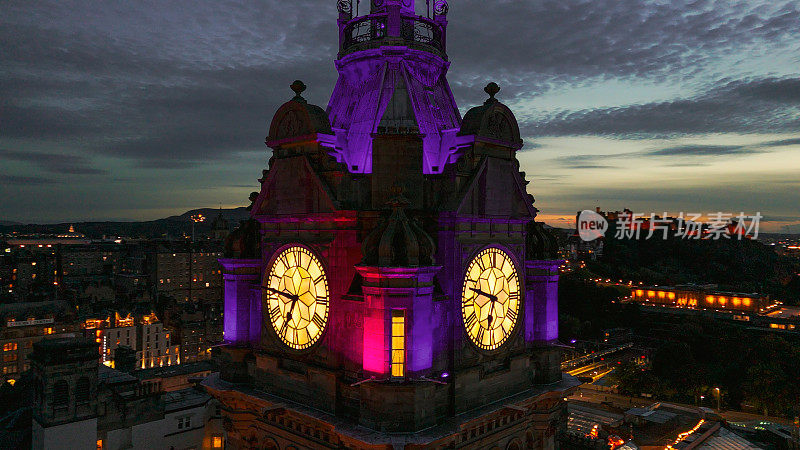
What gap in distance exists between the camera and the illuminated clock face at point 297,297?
2038cm

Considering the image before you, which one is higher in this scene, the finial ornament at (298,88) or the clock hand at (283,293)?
the finial ornament at (298,88)

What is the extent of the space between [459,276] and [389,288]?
354 centimetres

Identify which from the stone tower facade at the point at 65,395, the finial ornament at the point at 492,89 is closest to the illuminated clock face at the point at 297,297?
the finial ornament at the point at 492,89

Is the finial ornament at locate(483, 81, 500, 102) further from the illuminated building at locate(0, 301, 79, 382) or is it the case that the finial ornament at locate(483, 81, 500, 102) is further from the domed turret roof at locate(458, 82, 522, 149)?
the illuminated building at locate(0, 301, 79, 382)

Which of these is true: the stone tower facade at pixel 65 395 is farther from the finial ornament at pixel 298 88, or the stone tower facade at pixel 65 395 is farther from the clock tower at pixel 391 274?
the finial ornament at pixel 298 88

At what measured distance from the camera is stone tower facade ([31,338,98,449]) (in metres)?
54.2

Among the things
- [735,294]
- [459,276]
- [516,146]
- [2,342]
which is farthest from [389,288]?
[735,294]

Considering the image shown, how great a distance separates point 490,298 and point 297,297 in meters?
7.58

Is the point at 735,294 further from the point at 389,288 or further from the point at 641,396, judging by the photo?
the point at 389,288

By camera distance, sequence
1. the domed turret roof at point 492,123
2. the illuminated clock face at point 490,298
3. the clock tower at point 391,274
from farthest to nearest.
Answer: the domed turret roof at point 492,123 < the illuminated clock face at point 490,298 < the clock tower at point 391,274

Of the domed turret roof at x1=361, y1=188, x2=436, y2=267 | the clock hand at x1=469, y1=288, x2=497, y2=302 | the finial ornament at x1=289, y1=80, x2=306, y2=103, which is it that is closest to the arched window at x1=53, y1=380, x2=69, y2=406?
the finial ornament at x1=289, y1=80, x2=306, y2=103

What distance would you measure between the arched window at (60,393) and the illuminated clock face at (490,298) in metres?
52.4

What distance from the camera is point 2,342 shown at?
96.1 metres

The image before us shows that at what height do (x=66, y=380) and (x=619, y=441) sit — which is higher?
(x=66, y=380)
